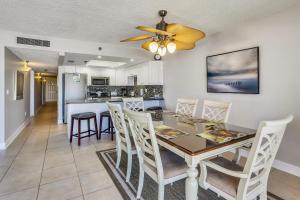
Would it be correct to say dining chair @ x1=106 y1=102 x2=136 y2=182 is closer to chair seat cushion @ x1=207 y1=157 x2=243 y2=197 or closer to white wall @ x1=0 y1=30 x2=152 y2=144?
chair seat cushion @ x1=207 y1=157 x2=243 y2=197

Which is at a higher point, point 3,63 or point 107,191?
point 3,63

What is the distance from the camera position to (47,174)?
2.43 meters

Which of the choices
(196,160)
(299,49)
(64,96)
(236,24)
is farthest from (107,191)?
(64,96)

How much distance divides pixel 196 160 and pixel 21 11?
3.09m

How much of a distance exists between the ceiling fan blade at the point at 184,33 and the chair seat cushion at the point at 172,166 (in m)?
1.45

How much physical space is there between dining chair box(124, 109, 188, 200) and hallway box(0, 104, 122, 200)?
1.94 ft

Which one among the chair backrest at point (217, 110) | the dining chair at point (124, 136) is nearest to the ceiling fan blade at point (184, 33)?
the chair backrest at point (217, 110)

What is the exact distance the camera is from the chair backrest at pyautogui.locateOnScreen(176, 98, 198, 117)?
3.01m

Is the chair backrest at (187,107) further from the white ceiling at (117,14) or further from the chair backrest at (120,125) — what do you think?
the white ceiling at (117,14)

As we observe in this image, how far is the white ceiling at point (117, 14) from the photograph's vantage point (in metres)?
2.28

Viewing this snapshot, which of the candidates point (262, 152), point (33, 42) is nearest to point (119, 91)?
point (33, 42)

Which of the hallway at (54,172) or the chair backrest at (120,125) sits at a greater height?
the chair backrest at (120,125)

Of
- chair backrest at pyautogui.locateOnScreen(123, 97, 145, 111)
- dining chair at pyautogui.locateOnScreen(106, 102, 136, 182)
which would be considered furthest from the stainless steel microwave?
dining chair at pyautogui.locateOnScreen(106, 102, 136, 182)

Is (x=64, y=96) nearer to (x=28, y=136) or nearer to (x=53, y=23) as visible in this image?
(x=28, y=136)
